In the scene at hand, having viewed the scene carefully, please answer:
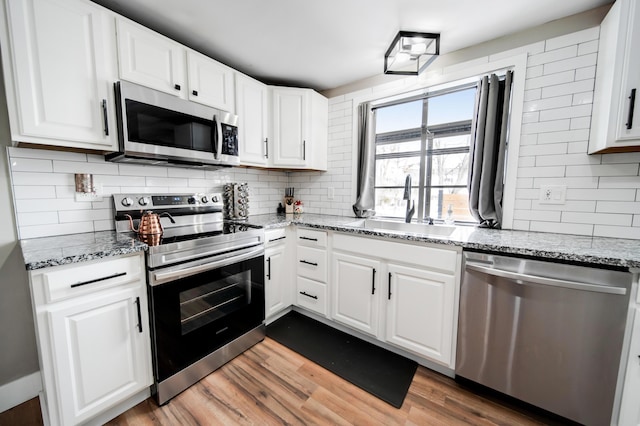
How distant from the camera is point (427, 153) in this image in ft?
7.45

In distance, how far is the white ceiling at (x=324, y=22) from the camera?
4.82 ft

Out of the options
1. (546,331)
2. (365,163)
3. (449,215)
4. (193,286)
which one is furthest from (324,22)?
(546,331)

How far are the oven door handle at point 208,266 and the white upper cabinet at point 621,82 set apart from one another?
2295 mm

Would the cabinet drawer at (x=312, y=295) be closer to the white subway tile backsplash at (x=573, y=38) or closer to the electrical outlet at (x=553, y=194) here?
the electrical outlet at (x=553, y=194)

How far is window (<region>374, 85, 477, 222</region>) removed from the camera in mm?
2111

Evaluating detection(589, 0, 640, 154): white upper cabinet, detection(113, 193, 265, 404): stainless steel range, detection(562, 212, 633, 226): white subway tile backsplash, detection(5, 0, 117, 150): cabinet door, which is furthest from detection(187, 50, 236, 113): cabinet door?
detection(562, 212, 633, 226): white subway tile backsplash

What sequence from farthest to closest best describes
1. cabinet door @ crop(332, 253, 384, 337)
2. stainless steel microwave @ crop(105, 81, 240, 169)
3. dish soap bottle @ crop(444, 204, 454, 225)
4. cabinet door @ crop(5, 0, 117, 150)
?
dish soap bottle @ crop(444, 204, 454, 225), cabinet door @ crop(332, 253, 384, 337), stainless steel microwave @ crop(105, 81, 240, 169), cabinet door @ crop(5, 0, 117, 150)

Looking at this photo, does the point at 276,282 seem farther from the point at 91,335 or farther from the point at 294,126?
the point at 294,126

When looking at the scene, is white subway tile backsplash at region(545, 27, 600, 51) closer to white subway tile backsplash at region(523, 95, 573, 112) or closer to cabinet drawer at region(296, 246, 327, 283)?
white subway tile backsplash at region(523, 95, 573, 112)

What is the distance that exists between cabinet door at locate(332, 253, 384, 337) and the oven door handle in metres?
0.69

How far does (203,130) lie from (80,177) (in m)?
0.83

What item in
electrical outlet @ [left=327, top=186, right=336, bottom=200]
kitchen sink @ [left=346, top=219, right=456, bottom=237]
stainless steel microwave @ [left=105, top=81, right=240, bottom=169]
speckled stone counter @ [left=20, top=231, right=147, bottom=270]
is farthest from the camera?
electrical outlet @ [left=327, top=186, right=336, bottom=200]

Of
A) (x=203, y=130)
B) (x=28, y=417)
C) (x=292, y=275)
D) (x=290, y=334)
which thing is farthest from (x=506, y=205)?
(x=28, y=417)

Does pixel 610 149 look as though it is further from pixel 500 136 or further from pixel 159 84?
pixel 159 84
